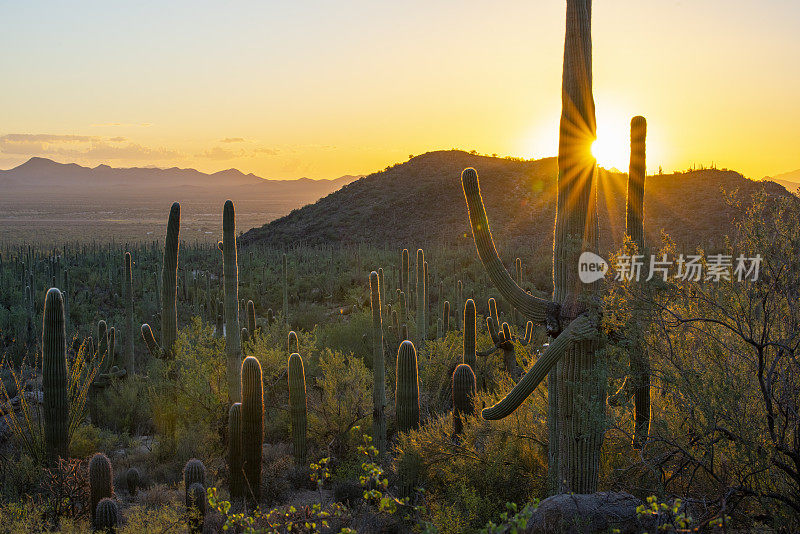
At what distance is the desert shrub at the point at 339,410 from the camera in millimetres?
9867

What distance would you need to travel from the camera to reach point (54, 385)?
800 centimetres

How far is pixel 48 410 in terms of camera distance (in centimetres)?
798

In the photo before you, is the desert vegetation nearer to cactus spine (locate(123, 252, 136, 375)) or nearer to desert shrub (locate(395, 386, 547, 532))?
desert shrub (locate(395, 386, 547, 532))

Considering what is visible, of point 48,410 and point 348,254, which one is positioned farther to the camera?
point 348,254

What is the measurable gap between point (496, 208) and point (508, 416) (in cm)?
4851

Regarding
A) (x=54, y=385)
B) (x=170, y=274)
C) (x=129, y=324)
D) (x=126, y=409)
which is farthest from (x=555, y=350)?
(x=129, y=324)

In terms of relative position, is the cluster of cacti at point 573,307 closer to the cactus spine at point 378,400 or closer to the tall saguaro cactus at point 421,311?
the cactus spine at point 378,400

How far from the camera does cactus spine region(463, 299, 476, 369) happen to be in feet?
33.9

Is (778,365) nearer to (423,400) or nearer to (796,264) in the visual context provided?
(796,264)

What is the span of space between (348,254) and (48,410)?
2808cm

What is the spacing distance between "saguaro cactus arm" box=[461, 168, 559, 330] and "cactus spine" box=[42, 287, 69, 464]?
581 centimetres

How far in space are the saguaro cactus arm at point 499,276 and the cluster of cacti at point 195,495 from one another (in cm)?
426

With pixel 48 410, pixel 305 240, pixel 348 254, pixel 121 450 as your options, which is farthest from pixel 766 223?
pixel 305 240

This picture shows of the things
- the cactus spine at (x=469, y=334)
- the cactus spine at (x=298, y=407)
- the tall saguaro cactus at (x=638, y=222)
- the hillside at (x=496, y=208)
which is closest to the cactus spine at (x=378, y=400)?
the cactus spine at (x=298, y=407)
